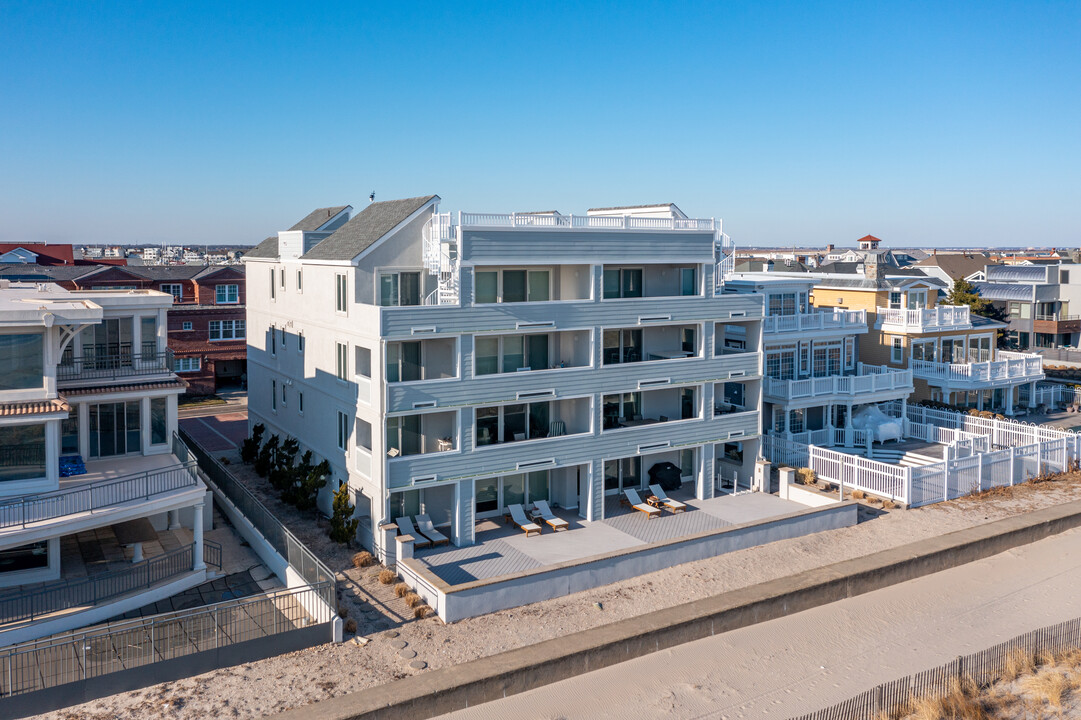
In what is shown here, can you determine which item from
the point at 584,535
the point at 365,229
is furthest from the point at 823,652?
the point at 365,229

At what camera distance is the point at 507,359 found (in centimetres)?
2605

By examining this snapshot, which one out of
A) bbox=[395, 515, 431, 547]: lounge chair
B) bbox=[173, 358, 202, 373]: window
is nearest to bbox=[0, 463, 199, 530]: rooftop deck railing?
bbox=[395, 515, 431, 547]: lounge chair

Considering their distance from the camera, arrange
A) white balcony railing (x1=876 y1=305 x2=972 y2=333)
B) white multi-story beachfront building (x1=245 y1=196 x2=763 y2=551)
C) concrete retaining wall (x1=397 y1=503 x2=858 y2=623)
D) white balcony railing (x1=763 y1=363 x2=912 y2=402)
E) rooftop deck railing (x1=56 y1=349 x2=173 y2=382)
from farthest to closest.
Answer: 1. white balcony railing (x1=876 y1=305 x2=972 y2=333)
2. white balcony railing (x1=763 y1=363 x2=912 y2=402)
3. white multi-story beachfront building (x1=245 y1=196 x2=763 y2=551)
4. rooftop deck railing (x1=56 y1=349 x2=173 y2=382)
5. concrete retaining wall (x1=397 y1=503 x2=858 y2=623)

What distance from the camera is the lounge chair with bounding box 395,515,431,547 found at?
23891 millimetres

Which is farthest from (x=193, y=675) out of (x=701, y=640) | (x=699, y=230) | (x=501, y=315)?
(x=699, y=230)

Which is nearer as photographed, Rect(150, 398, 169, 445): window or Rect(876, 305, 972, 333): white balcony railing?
Rect(150, 398, 169, 445): window

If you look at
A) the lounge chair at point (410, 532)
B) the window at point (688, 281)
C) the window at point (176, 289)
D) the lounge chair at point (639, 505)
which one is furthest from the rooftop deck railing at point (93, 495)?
the window at point (176, 289)

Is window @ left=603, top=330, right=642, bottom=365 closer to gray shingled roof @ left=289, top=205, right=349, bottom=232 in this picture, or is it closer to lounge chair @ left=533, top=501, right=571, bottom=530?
lounge chair @ left=533, top=501, right=571, bottom=530

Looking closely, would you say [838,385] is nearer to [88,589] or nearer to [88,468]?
[88,468]

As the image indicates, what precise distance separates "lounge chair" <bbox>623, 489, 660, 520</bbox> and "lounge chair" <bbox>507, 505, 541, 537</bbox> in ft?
11.6

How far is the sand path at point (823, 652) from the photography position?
54.5 feet

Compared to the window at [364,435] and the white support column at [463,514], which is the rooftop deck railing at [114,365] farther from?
the white support column at [463,514]

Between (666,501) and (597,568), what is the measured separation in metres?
6.38

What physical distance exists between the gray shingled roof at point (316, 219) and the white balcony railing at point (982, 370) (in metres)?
25.8
